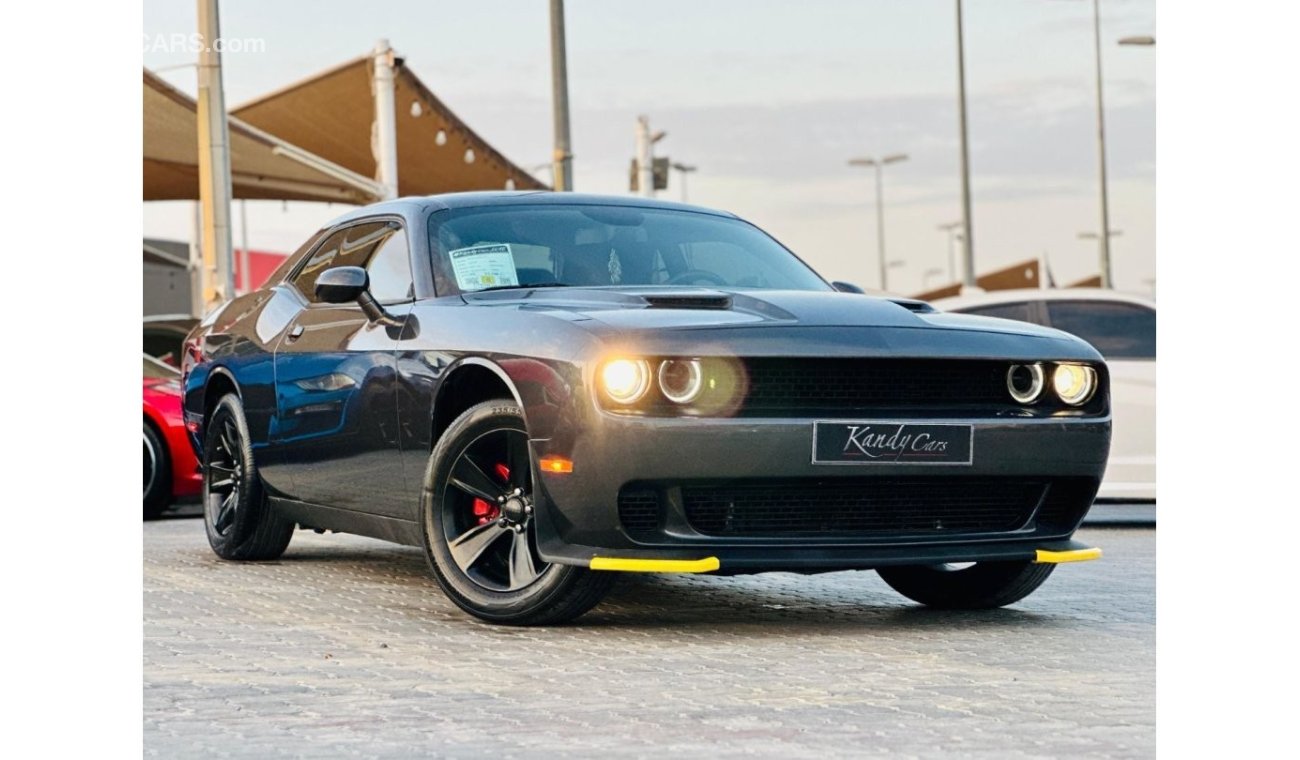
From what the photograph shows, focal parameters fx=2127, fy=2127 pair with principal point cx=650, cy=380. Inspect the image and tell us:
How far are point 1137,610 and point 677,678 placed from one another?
235 centimetres

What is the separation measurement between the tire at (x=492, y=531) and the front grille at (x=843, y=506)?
46 cm

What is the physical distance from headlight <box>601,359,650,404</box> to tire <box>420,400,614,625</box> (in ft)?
1.30

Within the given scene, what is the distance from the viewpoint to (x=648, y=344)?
6152mm

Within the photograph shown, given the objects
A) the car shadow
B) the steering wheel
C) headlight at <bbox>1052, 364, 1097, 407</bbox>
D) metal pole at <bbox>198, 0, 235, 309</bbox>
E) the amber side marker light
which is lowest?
the car shadow

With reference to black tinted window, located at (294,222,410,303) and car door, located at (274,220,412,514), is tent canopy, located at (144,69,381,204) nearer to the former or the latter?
black tinted window, located at (294,222,410,303)

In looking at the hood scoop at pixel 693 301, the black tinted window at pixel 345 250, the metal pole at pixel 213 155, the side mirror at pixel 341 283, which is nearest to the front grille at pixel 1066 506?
the hood scoop at pixel 693 301

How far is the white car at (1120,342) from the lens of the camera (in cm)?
1282

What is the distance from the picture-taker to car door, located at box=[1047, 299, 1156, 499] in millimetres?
12805

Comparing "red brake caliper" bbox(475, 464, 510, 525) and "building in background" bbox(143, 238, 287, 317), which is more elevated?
"building in background" bbox(143, 238, 287, 317)

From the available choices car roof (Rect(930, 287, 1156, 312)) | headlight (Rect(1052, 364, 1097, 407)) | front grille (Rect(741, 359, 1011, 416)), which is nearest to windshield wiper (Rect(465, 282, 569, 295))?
front grille (Rect(741, 359, 1011, 416))

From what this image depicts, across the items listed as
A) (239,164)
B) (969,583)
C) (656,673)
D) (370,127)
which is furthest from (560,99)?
(656,673)

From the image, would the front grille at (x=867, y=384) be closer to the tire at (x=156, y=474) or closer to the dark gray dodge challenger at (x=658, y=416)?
the dark gray dodge challenger at (x=658, y=416)
